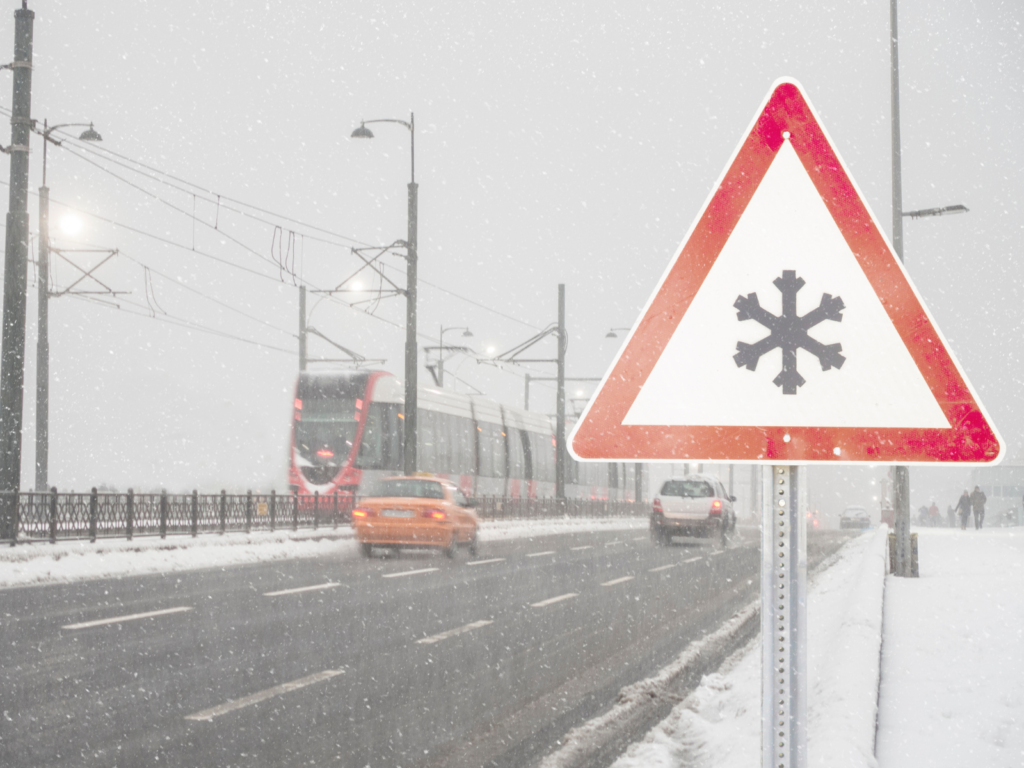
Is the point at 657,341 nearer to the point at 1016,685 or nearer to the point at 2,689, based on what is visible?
the point at 1016,685

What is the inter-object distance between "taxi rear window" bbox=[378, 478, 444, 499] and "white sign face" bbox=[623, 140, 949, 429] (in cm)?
1724

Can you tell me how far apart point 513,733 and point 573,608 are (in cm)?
602

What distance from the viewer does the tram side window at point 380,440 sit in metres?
28.2

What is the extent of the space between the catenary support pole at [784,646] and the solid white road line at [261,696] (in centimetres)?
466

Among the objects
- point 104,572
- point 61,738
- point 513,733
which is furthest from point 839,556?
point 61,738

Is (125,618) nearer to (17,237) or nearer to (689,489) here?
(17,237)

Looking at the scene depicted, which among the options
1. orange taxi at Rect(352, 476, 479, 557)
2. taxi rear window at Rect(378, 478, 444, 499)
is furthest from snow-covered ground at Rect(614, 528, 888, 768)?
taxi rear window at Rect(378, 478, 444, 499)

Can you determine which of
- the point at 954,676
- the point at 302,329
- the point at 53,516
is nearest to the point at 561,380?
the point at 302,329

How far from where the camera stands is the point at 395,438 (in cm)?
2903

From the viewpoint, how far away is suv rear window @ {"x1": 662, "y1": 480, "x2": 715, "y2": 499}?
26.1m

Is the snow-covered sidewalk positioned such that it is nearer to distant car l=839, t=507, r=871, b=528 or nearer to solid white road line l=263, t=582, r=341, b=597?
solid white road line l=263, t=582, r=341, b=597

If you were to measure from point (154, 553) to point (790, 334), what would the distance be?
1650cm

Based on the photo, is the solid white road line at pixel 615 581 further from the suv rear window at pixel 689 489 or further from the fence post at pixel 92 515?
the suv rear window at pixel 689 489

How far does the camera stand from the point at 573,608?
11938mm
